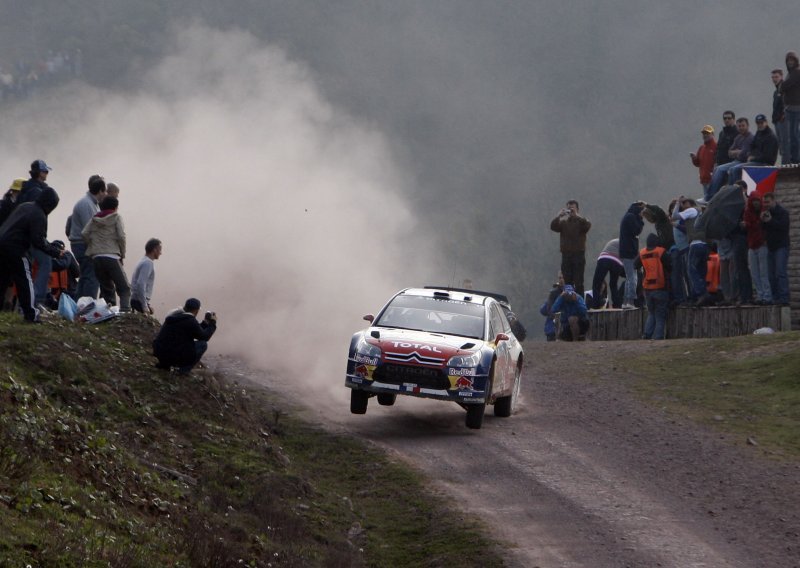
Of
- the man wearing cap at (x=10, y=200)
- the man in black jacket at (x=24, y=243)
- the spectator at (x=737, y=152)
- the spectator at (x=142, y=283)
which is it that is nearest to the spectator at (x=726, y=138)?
the spectator at (x=737, y=152)

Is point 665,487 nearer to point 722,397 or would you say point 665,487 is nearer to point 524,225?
point 722,397

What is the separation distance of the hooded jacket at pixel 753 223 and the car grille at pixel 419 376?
31.5ft

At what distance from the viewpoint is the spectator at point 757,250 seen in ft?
77.3

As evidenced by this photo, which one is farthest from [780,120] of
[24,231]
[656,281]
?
[24,231]

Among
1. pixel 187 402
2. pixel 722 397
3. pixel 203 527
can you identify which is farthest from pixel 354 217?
pixel 203 527

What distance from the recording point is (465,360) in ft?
54.1

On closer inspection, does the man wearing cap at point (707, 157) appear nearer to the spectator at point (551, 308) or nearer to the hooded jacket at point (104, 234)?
the spectator at point (551, 308)

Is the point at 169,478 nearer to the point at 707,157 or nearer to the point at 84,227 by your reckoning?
the point at 84,227

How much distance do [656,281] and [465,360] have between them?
1007 centimetres

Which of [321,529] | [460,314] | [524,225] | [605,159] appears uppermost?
[605,159]

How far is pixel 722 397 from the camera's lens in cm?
1969

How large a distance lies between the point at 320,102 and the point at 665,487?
242ft

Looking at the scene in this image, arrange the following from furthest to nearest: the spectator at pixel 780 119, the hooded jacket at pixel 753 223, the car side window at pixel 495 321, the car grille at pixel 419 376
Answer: the spectator at pixel 780 119, the hooded jacket at pixel 753 223, the car side window at pixel 495 321, the car grille at pixel 419 376

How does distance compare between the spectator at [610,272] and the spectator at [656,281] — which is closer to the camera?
the spectator at [656,281]
